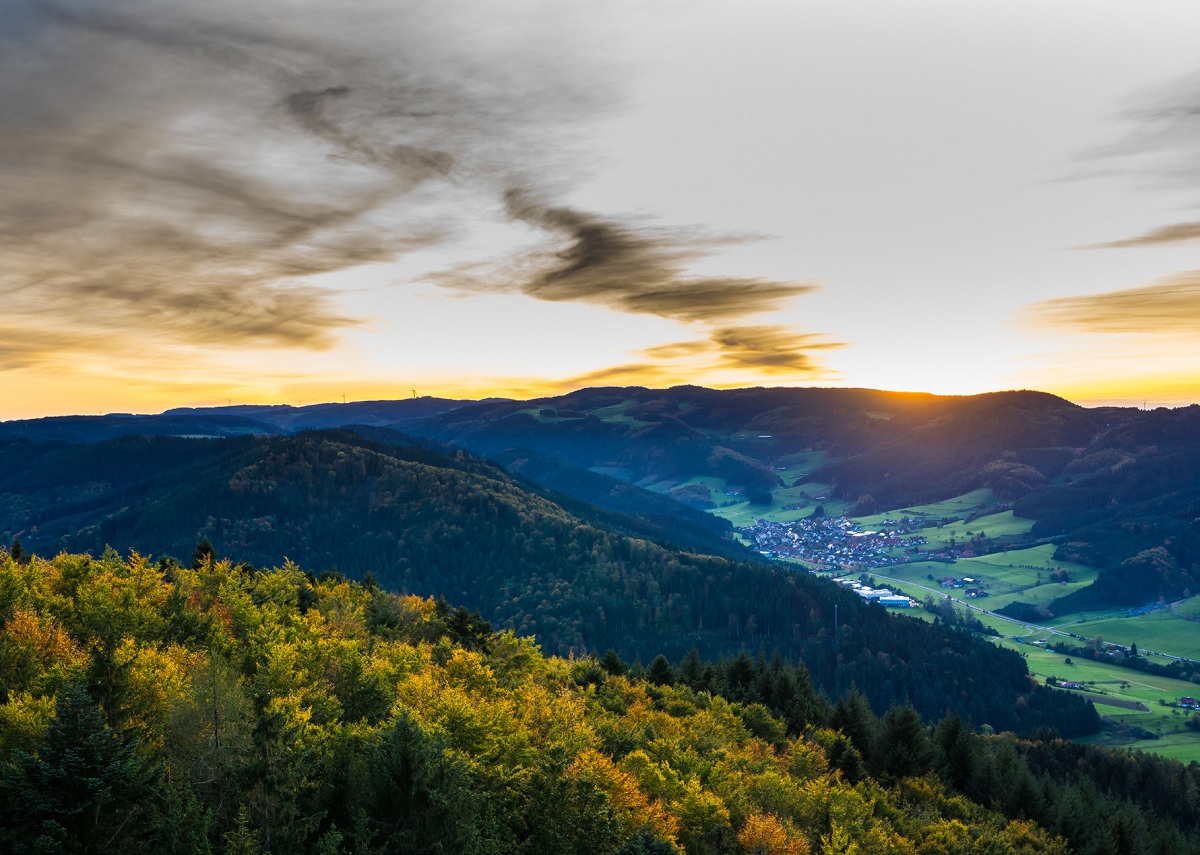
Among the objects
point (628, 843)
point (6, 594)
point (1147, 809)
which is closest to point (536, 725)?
point (628, 843)

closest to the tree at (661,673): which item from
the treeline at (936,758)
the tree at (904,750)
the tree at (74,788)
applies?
the treeline at (936,758)

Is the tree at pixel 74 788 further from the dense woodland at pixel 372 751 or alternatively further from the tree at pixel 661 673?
the tree at pixel 661 673

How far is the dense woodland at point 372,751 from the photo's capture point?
3186 cm

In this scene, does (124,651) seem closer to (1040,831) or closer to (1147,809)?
(1040,831)

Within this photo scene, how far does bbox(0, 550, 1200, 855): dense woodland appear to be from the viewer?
31859 millimetres

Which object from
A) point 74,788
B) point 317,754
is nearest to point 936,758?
point 317,754

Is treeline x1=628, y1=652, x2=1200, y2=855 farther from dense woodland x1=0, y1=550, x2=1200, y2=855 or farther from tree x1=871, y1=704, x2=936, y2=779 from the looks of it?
dense woodland x1=0, y1=550, x2=1200, y2=855

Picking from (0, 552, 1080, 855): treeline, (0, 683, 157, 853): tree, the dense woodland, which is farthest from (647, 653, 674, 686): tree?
(0, 683, 157, 853): tree

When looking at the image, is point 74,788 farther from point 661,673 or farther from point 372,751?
point 661,673

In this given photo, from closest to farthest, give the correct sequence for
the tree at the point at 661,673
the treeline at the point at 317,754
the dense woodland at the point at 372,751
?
the treeline at the point at 317,754 < the dense woodland at the point at 372,751 < the tree at the point at 661,673

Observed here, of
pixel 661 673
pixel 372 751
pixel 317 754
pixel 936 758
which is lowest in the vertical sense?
pixel 936 758

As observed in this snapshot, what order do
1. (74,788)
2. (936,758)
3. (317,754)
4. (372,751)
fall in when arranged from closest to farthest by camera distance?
(74,788) < (372,751) < (317,754) < (936,758)

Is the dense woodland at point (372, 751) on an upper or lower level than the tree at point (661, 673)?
upper

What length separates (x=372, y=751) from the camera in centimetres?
3919
